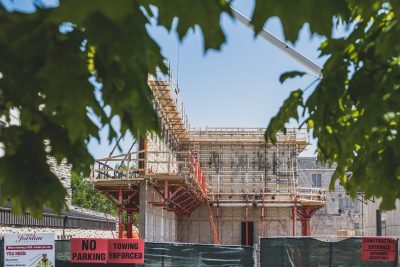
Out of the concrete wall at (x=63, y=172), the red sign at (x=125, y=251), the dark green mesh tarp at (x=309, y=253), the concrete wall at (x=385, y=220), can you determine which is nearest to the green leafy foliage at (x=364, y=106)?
the concrete wall at (x=63, y=172)

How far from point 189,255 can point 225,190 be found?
1203 inches

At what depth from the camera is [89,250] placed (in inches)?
830

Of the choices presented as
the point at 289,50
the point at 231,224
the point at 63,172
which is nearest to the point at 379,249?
the point at 289,50

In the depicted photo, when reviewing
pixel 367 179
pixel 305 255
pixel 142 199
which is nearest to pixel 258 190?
pixel 142 199

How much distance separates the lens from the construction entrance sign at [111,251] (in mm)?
20891

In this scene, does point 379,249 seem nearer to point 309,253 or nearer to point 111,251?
point 309,253

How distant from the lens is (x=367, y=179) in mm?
5016

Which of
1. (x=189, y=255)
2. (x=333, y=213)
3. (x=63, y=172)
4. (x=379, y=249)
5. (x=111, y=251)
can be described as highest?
(x=63, y=172)

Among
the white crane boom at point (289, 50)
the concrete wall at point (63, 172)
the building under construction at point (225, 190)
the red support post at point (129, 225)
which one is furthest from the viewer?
the building under construction at point (225, 190)

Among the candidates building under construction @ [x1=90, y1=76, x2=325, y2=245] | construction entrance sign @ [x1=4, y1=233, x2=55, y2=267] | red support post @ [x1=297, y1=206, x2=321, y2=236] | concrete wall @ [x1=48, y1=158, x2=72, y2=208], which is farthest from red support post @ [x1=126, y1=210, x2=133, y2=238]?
construction entrance sign @ [x1=4, y1=233, x2=55, y2=267]

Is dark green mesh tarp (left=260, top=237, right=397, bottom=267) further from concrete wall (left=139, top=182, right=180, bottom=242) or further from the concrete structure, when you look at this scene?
the concrete structure

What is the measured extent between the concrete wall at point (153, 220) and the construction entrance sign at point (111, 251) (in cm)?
1160

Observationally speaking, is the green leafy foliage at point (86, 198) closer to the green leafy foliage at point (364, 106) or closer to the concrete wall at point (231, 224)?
the concrete wall at point (231, 224)

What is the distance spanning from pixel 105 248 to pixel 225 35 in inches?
724
